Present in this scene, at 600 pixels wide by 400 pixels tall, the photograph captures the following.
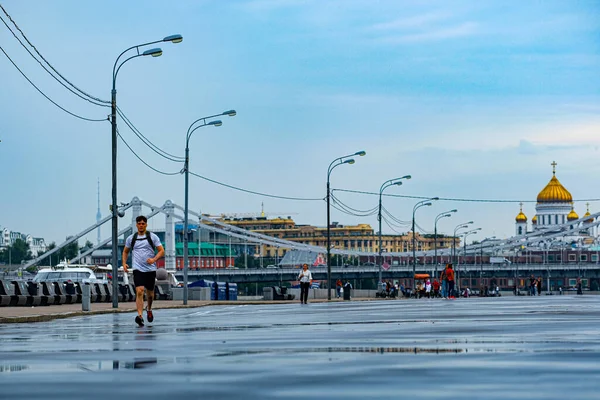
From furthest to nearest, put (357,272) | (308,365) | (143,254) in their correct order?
(357,272) → (143,254) → (308,365)

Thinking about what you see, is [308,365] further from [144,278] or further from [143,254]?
[144,278]

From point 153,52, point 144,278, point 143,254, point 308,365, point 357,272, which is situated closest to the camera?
point 308,365

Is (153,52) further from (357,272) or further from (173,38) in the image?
(357,272)

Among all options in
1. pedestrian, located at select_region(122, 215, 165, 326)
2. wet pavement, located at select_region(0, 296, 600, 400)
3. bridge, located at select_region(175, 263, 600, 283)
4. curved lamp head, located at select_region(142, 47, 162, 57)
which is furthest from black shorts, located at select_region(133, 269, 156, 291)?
bridge, located at select_region(175, 263, 600, 283)

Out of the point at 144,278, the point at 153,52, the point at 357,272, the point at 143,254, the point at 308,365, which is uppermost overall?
the point at 153,52

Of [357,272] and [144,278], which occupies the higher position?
[357,272]

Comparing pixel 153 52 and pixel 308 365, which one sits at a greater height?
pixel 153 52

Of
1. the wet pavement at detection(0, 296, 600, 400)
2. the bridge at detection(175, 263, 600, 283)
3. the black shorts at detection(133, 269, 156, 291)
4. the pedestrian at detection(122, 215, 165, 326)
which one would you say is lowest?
the wet pavement at detection(0, 296, 600, 400)

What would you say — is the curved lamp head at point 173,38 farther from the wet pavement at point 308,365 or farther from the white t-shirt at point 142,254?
the wet pavement at point 308,365

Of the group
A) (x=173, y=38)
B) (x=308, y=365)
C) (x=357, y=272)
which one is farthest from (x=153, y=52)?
(x=357, y=272)

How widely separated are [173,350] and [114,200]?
26.5 m

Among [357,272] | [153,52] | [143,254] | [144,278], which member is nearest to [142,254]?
[143,254]

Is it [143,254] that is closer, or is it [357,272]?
[143,254]

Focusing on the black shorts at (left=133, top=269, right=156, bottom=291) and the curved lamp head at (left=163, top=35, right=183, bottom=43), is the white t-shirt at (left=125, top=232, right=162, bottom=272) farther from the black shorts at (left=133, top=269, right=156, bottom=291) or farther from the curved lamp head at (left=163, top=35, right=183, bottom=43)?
the curved lamp head at (left=163, top=35, right=183, bottom=43)
